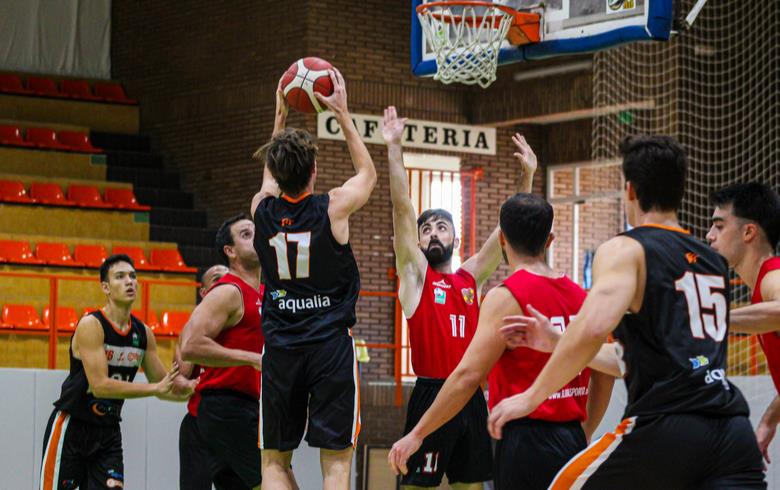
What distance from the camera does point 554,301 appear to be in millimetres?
5207

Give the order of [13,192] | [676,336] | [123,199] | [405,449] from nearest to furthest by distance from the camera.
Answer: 1. [676,336]
2. [405,449]
3. [13,192]
4. [123,199]

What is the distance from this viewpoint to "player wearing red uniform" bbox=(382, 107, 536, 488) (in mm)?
7289

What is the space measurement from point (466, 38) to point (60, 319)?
633 cm

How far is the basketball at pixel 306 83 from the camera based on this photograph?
→ 6777 millimetres

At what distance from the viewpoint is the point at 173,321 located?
47.8 feet

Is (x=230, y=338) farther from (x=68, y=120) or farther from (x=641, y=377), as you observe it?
(x=68, y=120)

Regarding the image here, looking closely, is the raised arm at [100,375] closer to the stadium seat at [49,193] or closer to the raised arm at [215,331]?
the raised arm at [215,331]

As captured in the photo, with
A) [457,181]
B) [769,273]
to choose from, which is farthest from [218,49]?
[769,273]

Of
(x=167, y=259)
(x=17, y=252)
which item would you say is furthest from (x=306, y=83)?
(x=167, y=259)

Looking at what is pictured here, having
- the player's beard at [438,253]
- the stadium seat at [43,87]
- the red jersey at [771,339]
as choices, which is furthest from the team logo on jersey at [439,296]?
the stadium seat at [43,87]

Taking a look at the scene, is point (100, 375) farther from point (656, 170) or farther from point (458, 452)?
point (656, 170)

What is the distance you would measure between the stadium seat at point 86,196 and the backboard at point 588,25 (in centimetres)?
757

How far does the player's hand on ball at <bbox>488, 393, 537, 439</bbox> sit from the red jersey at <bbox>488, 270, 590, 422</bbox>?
2.66 ft

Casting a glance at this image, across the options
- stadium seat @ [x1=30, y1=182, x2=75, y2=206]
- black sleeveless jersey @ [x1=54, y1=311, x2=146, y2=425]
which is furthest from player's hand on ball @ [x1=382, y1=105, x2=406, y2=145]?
stadium seat @ [x1=30, y1=182, x2=75, y2=206]
